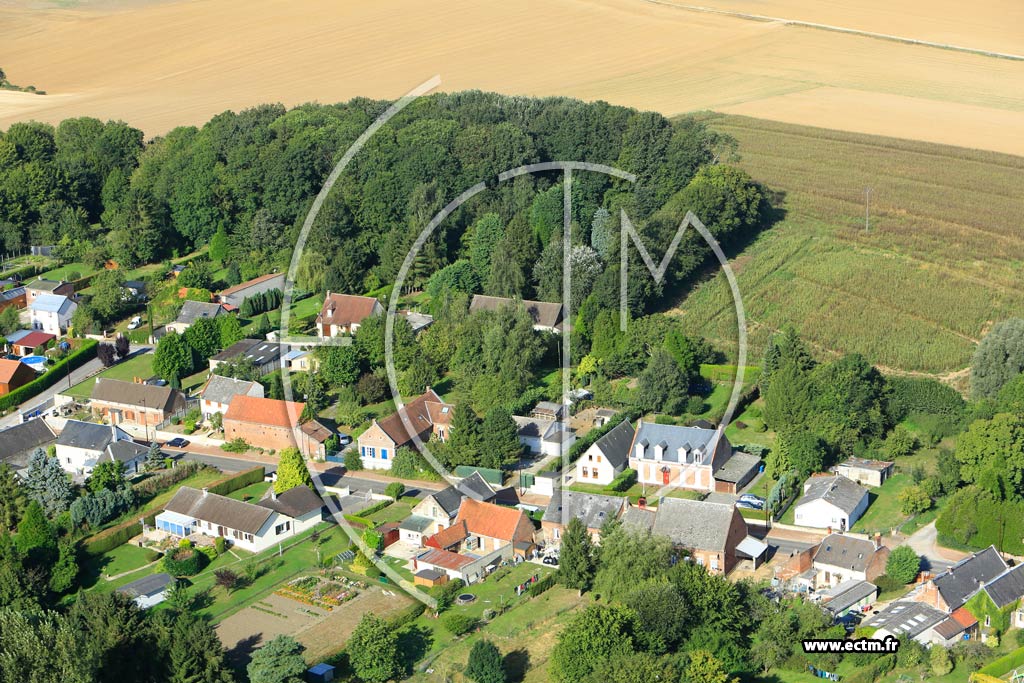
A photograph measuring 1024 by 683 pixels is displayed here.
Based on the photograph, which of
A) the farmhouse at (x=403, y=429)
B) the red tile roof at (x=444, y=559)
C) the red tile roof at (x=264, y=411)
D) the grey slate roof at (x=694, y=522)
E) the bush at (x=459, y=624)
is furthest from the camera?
the red tile roof at (x=264, y=411)

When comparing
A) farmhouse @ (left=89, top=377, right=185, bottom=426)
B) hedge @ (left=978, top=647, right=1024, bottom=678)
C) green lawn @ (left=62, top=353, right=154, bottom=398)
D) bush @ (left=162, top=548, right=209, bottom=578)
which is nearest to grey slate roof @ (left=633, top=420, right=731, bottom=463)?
hedge @ (left=978, top=647, right=1024, bottom=678)

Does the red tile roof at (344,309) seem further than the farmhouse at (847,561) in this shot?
Yes

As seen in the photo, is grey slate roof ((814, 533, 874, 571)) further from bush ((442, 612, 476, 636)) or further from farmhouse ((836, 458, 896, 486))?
bush ((442, 612, 476, 636))

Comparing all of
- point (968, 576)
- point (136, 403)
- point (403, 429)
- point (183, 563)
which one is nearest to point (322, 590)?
point (183, 563)

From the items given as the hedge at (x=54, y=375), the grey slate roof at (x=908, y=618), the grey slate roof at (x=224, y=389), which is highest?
the grey slate roof at (x=224, y=389)

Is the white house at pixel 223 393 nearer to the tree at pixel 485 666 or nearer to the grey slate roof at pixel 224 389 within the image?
the grey slate roof at pixel 224 389

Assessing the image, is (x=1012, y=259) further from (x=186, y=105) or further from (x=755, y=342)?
(x=186, y=105)

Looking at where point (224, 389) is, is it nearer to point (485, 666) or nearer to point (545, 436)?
point (545, 436)

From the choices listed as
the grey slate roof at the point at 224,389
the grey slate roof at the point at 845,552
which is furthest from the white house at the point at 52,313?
the grey slate roof at the point at 845,552

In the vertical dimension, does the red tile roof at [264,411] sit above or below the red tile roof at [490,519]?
above

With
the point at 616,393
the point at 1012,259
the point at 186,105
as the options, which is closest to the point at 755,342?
the point at 616,393
